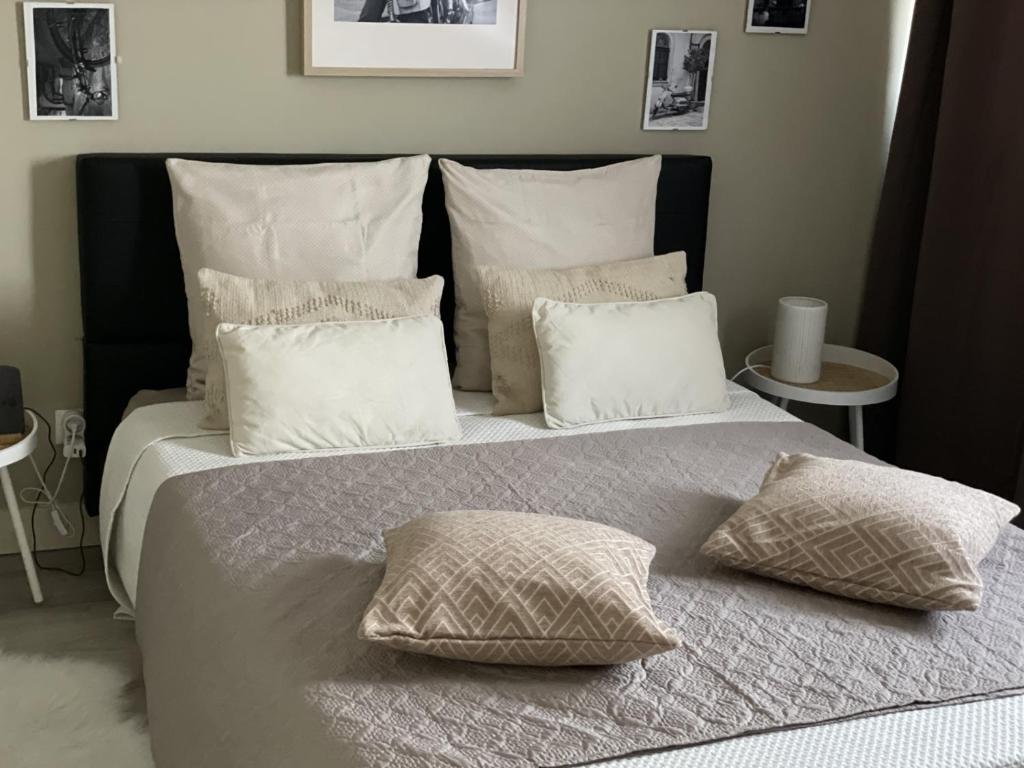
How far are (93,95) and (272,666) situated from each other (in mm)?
1573

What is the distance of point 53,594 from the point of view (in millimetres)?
2914

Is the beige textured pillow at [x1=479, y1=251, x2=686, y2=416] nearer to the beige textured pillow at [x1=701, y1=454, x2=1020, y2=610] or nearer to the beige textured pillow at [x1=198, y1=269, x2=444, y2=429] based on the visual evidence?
the beige textured pillow at [x1=198, y1=269, x2=444, y2=429]

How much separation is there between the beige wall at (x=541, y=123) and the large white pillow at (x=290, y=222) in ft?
0.64

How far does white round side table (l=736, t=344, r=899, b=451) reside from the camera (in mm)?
3199

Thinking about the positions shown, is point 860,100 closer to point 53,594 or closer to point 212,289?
point 212,289

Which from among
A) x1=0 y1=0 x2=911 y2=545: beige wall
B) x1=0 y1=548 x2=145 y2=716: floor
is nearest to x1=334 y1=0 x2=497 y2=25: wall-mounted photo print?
x1=0 y1=0 x2=911 y2=545: beige wall

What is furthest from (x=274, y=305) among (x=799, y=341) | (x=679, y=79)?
(x=799, y=341)

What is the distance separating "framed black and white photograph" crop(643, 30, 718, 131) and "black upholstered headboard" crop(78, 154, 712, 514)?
514 mm

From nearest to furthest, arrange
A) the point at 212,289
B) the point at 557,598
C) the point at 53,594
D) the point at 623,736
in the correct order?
the point at 623,736 → the point at 557,598 → the point at 212,289 → the point at 53,594

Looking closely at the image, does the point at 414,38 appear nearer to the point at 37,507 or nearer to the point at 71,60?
the point at 71,60

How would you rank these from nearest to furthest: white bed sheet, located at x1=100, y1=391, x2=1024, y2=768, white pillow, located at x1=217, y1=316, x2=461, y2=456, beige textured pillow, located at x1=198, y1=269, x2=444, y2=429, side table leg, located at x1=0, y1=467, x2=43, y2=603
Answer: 1. white bed sheet, located at x1=100, y1=391, x2=1024, y2=768
2. white pillow, located at x1=217, y1=316, x2=461, y2=456
3. beige textured pillow, located at x1=198, y1=269, x2=444, y2=429
4. side table leg, located at x1=0, y1=467, x2=43, y2=603

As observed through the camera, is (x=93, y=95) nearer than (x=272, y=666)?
No

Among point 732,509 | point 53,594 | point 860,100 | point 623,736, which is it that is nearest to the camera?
point 623,736

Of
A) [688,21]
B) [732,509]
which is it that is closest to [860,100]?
[688,21]
